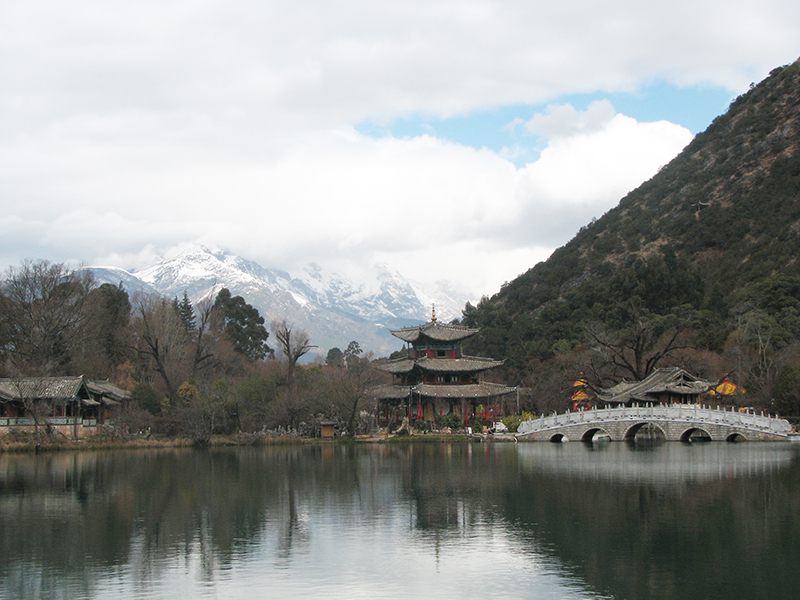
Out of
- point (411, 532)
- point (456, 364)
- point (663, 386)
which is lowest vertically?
point (411, 532)

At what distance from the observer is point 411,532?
67.8 feet

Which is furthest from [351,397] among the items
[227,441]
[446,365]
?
[446,365]

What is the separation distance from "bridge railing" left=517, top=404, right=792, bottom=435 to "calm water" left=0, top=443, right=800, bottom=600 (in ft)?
40.2

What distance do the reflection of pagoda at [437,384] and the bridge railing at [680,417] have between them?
513 inches

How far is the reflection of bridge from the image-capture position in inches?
1914

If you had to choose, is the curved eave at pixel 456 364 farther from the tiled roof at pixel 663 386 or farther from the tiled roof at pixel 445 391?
the tiled roof at pixel 663 386

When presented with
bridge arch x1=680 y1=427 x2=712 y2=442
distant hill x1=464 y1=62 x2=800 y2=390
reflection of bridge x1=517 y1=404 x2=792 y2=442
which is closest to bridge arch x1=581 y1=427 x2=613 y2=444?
reflection of bridge x1=517 y1=404 x2=792 y2=442

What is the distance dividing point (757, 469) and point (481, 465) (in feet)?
40.2

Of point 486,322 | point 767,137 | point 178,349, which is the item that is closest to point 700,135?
point 767,137

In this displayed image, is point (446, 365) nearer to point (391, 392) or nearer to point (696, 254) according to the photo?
point (391, 392)

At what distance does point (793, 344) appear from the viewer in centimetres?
6003

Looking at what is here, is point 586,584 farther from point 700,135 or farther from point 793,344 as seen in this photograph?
point 700,135

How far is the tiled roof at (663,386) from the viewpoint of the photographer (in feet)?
187

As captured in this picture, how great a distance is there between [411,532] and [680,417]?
114 ft
